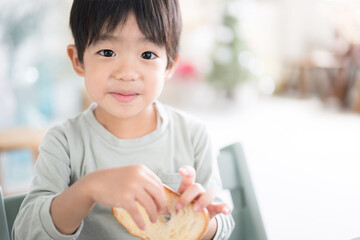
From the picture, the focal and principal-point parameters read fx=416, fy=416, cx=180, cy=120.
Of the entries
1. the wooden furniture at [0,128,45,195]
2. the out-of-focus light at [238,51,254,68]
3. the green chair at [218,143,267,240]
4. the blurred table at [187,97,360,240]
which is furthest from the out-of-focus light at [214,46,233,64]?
the green chair at [218,143,267,240]

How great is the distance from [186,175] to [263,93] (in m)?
5.85

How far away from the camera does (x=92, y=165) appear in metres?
0.88

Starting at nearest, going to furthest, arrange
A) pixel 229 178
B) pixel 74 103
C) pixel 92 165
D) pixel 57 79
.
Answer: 1. pixel 92 165
2. pixel 229 178
3. pixel 57 79
4. pixel 74 103

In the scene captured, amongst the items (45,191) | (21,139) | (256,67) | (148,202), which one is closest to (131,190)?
(148,202)

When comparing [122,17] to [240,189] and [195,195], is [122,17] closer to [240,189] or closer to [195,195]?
[195,195]

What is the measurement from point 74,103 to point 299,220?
3.53m

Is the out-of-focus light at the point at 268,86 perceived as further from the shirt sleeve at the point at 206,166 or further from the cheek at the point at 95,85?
the cheek at the point at 95,85

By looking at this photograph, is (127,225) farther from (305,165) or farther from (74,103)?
(74,103)

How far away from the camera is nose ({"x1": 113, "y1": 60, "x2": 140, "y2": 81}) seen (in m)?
0.80

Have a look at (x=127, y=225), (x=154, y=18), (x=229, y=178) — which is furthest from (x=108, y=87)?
(x=229, y=178)

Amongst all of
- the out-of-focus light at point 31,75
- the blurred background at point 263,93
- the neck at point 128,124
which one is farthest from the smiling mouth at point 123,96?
the out-of-focus light at point 31,75

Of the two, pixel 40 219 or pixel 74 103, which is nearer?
pixel 40 219

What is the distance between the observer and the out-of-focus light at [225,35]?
5.31 meters

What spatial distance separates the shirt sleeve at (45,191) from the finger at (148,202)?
0.20 metres
